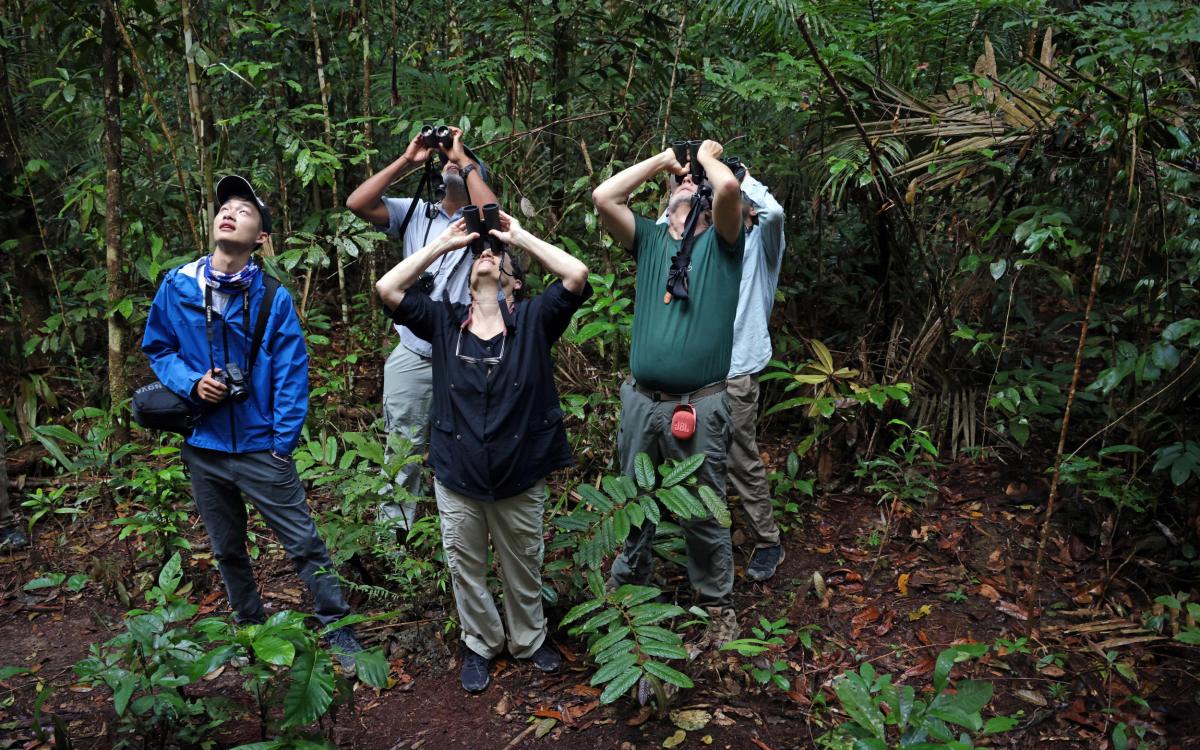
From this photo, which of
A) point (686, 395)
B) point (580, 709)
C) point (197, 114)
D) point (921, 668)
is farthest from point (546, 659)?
point (197, 114)

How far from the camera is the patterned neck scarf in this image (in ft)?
12.0

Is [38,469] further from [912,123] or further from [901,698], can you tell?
[912,123]

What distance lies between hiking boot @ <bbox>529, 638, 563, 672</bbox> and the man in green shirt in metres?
0.68

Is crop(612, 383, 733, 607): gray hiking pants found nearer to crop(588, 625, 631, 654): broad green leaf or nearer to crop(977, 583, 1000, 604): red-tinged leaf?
crop(588, 625, 631, 654): broad green leaf

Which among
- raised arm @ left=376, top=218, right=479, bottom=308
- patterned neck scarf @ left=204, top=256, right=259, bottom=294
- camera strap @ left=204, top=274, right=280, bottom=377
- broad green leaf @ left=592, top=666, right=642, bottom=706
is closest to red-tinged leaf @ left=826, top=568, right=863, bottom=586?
broad green leaf @ left=592, top=666, right=642, bottom=706

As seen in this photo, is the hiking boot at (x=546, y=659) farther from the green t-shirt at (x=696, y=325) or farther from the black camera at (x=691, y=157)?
the black camera at (x=691, y=157)

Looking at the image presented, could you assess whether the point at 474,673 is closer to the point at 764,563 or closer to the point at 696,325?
the point at 764,563

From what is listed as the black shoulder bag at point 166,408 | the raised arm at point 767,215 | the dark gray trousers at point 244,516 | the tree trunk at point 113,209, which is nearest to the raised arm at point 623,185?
the raised arm at point 767,215

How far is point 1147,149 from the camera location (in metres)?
4.19

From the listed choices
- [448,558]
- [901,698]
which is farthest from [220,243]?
[901,698]

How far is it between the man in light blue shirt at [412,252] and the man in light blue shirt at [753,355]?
1341 mm

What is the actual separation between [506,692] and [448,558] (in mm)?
643

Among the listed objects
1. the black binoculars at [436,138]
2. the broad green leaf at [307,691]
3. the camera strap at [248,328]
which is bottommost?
the broad green leaf at [307,691]

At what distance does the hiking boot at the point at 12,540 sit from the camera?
16.5 ft
